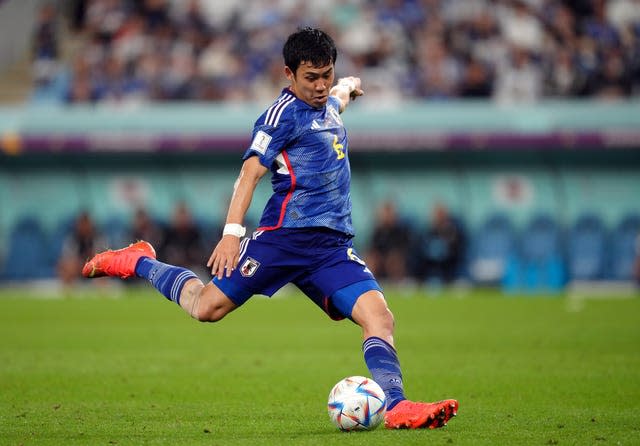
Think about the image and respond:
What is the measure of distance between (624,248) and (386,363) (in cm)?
2221

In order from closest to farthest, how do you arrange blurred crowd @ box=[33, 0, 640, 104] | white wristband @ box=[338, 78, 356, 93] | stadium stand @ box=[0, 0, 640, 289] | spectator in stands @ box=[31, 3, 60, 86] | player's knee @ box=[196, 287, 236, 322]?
player's knee @ box=[196, 287, 236, 322] → white wristband @ box=[338, 78, 356, 93] → blurred crowd @ box=[33, 0, 640, 104] → stadium stand @ box=[0, 0, 640, 289] → spectator in stands @ box=[31, 3, 60, 86]

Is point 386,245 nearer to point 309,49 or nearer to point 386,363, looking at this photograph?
point 386,363

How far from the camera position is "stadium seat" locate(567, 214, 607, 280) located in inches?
1137

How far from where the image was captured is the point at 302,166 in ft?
25.5

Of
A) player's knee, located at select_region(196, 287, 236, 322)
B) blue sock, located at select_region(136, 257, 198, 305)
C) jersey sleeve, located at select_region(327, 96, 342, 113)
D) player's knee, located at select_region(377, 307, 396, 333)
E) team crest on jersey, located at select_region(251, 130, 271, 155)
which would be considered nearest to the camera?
team crest on jersey, located at select_region(251, 130, 271, 155)

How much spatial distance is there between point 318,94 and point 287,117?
0.86ft

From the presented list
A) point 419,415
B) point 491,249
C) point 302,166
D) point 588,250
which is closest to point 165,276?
point 302,166

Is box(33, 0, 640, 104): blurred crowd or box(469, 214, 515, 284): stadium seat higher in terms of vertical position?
box(33, 0, 640, 104): blurred crowd

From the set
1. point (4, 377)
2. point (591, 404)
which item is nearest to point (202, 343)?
point (4, 377)

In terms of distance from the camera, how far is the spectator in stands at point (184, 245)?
93.5 feet

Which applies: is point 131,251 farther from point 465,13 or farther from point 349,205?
point 465,13

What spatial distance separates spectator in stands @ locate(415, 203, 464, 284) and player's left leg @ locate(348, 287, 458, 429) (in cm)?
2021

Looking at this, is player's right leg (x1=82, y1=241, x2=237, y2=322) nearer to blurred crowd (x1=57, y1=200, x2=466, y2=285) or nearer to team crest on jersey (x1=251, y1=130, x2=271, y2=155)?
team crest on jersey (x1=251, y1=130, x2=271, y2=155)

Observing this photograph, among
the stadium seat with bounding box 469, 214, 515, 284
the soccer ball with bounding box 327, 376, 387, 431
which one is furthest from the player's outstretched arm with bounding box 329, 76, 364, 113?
the stadium seat with bounding box 469, 214, 515, 284
